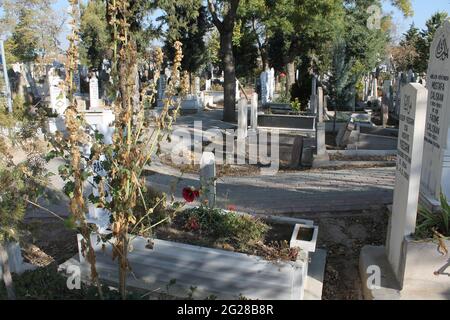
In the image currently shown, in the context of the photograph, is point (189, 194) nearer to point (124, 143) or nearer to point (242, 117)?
point (124, 143)

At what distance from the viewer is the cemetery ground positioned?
176 inches

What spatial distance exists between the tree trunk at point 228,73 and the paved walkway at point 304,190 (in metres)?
8.72

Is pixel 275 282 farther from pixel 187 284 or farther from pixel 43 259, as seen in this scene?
pixel 43 259

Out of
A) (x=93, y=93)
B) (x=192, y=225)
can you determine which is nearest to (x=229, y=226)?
(x=192, y=225)

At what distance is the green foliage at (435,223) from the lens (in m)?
4.04

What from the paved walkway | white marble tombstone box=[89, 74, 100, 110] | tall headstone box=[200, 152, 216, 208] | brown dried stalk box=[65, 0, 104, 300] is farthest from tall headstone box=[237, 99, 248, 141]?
brown dried stalk box=[65, 0, 104, 300]

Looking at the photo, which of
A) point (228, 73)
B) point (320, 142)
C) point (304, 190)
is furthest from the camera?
point (228, 73)

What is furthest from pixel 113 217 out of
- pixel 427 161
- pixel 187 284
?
pixel 427 161

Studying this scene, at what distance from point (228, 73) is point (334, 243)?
41.3 feet

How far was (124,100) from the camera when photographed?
9.43 feet

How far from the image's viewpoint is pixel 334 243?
5277mm

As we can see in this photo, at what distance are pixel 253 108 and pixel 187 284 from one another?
1041cm

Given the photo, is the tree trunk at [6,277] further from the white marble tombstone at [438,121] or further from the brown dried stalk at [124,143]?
the white marble tombstone at [438,121]

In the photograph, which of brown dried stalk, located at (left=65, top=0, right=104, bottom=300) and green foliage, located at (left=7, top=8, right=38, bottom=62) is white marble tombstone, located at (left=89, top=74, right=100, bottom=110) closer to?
brown dried stalk, located at (left=65, top=0, right=104, bottom=300)
